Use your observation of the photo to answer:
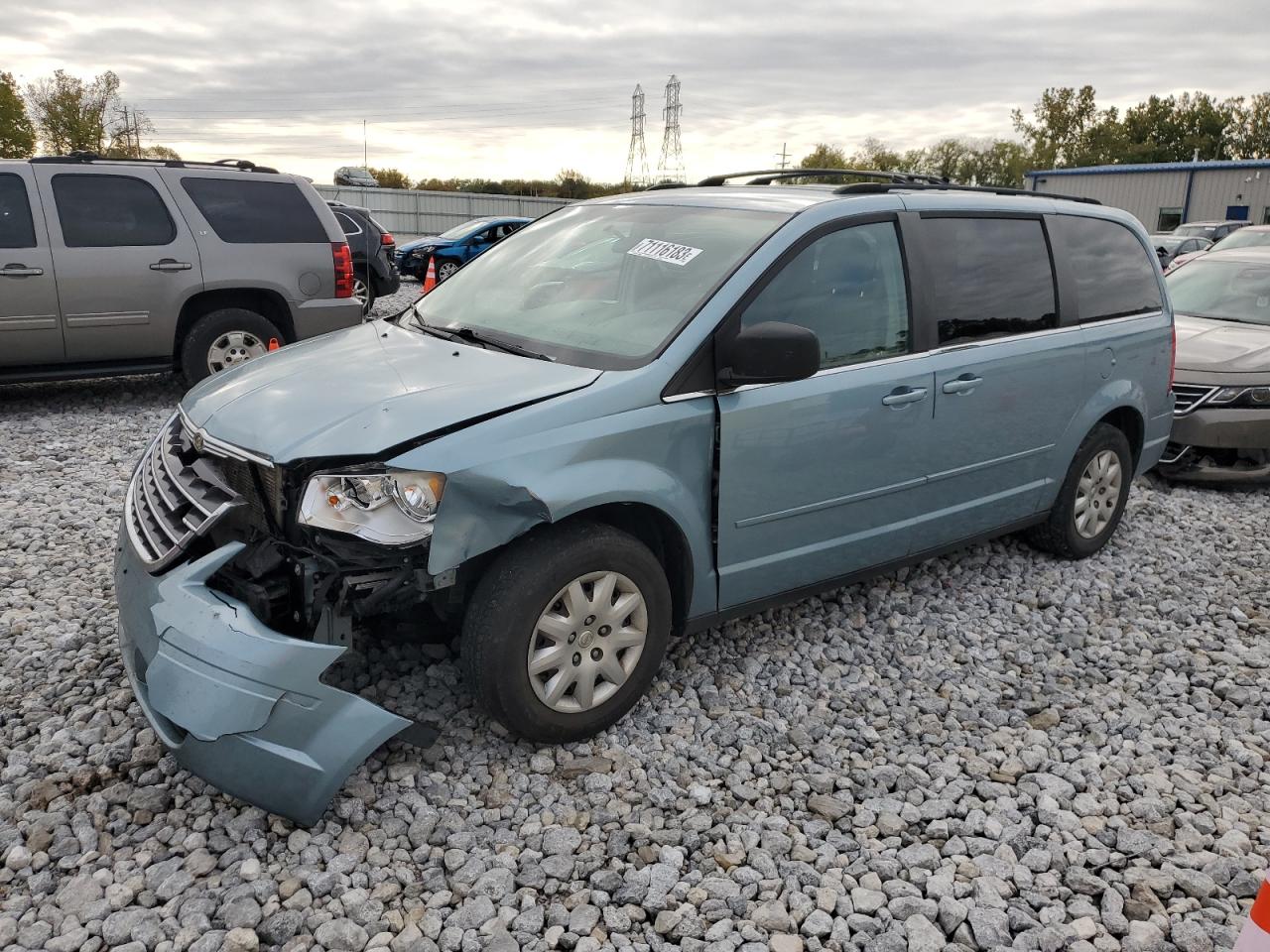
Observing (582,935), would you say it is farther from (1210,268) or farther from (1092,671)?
(1210,268)

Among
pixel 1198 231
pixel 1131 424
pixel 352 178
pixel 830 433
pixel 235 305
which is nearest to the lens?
pixel 830 433

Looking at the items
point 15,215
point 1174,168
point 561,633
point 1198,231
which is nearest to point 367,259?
point 15,215

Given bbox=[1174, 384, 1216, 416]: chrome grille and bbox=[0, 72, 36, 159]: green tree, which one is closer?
bbox=[1174, 384, 1216, 416]: chrome grille

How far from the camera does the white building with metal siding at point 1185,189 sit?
3934cm

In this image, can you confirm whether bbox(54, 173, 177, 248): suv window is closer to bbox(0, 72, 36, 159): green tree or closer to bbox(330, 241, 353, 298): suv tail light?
bbox(330, 241, 353, 298): suv tail light

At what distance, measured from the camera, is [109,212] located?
25.3 feet

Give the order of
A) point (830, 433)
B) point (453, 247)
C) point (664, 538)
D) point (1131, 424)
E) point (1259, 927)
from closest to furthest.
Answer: point (1259, 927)
point (664, 538)
point (830, 433)
point (1131, 424)
point (453, 247)

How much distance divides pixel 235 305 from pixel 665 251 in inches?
220

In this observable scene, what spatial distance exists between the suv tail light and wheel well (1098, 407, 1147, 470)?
611cm

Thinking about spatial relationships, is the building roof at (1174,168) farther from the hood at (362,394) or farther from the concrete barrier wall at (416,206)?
the hood at (362,394)

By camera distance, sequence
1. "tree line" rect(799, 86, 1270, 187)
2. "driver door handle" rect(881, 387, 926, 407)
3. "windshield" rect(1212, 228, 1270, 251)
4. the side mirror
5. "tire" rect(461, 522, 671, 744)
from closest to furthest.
Result: 1. "tire" rect(461, 522, 671, 744)
2. the side mirror
3. "driver door handle" rect(881, 387, 926, 407)
4. "windshield" rect(1212, 228, 1270, 251)
5. "tree line" rect(799, 86, 1270, 187)

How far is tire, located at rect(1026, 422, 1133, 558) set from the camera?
5.05 meters

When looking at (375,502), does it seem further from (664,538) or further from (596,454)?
(664,538)

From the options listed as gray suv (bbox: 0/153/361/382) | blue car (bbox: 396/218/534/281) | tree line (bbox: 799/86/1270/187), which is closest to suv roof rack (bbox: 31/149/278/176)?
gray suv (bbox: 0/153/361/382)
